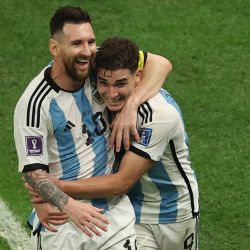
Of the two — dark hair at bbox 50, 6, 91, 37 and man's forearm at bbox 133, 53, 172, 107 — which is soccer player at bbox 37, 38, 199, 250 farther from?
dark hair at bbox 50, 6, 91, 37

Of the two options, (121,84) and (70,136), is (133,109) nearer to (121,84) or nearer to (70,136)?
(121,84)

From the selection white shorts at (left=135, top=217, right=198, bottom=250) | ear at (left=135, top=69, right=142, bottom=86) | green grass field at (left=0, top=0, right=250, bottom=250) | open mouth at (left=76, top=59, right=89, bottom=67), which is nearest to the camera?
open mouth at (left=76, top=59, right=89, bottom=67)

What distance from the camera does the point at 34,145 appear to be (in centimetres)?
627

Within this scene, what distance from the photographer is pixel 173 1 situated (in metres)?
13.6

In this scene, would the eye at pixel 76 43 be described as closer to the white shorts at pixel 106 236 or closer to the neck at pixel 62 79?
the neck at pixel 62 79

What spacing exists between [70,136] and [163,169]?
79 centimetres

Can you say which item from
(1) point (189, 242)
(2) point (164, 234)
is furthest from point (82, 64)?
(1) point (189, 242)

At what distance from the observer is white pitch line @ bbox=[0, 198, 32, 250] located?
8.55 meters

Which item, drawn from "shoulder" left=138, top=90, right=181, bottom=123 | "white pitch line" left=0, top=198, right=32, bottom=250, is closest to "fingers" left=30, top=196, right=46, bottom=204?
"shoulder" left=138, top=90, right=181, bottom=123

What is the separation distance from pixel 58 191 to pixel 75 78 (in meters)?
0.74

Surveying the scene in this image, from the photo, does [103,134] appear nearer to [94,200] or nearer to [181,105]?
[94,200]

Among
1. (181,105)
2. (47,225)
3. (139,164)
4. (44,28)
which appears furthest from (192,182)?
(44,28)

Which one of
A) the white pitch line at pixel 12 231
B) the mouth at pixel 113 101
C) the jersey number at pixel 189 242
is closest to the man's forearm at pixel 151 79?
the mouth at pixel 113 101

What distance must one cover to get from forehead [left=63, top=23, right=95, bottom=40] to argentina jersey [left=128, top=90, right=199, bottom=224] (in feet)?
2.05
